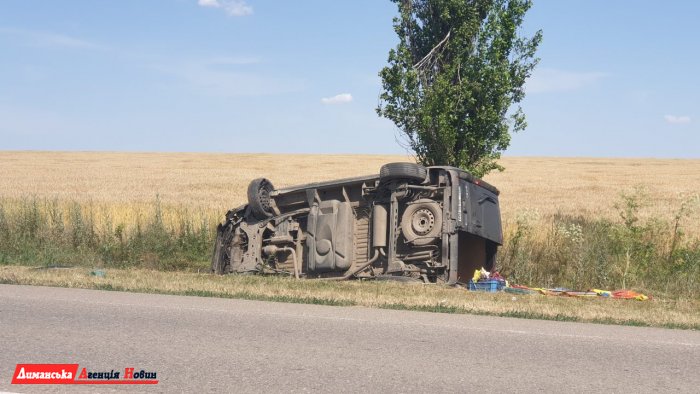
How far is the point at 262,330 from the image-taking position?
7559 millimetres

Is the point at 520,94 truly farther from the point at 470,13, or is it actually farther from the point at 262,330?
the point at 262,330

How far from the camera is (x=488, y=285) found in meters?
11.9

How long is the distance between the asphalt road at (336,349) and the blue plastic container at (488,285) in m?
3.27

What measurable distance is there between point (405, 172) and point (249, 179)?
2484cm

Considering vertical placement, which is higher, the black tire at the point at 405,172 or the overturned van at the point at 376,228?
the black tire at the point at 405,172

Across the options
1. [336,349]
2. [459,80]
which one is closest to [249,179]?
[459,80]

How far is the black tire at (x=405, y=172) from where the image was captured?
489 inches

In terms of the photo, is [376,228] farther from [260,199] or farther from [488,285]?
[260,199]

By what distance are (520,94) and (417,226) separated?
238 inches

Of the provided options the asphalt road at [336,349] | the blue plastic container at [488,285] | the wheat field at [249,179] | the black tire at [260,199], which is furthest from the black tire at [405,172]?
the wheat field at [249,179]

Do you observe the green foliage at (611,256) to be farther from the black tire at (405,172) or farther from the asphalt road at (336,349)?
the asphalt road at (336,349)

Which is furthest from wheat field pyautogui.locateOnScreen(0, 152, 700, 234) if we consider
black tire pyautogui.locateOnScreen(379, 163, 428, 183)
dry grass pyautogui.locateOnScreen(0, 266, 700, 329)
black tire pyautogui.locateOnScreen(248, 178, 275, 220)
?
black tire pyautogui.locateOnScreen(248, 178, 275, 220)

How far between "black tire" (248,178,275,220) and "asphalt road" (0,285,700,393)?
15.8 feet

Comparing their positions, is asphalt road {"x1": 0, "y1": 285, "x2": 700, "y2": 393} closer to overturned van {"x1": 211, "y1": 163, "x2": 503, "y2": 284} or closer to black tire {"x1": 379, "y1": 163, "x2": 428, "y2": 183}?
overturned van {"x1": 211, "y1": 163, "x2": 503, "y2": 284}
